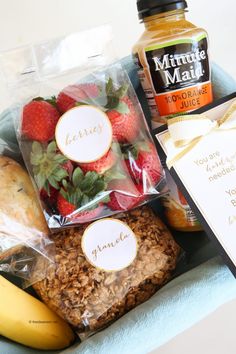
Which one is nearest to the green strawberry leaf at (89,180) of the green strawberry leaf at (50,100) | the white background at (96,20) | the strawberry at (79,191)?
the strawberry at (79,191)

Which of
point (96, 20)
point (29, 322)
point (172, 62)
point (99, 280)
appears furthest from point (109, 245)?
point (96, 20)

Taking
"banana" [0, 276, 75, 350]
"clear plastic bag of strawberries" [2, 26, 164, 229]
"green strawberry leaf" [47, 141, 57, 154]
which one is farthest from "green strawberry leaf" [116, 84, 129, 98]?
"banana" [0, 276, 75, 350]

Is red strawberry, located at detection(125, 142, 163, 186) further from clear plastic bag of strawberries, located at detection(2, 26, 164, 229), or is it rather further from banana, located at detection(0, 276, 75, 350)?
banana, located at detection(0, 276, 75, 350)

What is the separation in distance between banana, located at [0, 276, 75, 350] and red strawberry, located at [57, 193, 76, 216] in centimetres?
13

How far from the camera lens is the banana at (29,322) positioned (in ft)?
2.02

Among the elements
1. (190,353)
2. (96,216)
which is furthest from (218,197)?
(190,353)

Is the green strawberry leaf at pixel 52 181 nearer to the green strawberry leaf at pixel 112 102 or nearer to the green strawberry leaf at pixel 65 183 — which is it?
the green strawberry leaf at pixel 65 183

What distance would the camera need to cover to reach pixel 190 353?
0.89m

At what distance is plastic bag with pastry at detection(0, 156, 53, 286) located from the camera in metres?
0.62

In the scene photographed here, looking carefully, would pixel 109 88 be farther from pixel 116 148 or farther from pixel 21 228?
pixel 21 228

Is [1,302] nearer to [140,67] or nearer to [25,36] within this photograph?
[140,67]

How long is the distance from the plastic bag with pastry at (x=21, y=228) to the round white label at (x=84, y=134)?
9cm

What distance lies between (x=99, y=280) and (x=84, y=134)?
19 cm

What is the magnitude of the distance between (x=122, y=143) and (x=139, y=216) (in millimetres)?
108
